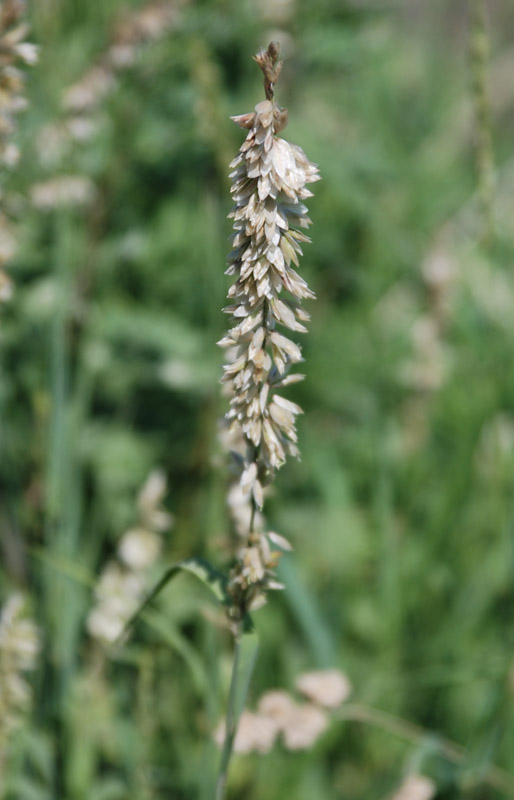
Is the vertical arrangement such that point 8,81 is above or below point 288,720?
above

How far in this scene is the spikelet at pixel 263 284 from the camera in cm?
91

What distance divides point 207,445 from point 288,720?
1.19 meters

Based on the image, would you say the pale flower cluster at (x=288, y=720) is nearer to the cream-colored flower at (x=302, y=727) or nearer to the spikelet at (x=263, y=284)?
the cream-colored flower at (x=302, y=727)

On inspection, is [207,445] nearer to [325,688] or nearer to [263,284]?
[325,688]

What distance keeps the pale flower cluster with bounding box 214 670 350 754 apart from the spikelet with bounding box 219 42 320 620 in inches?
21.4

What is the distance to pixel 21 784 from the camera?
178cm

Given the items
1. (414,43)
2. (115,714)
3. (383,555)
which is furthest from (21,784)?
(414,43)

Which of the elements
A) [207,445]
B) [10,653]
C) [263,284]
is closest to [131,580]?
[10,653]

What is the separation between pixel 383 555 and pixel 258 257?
173cm

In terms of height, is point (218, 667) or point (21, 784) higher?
point (218, 667)

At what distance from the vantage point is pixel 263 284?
0.94m

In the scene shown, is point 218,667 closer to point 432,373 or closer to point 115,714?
point 115,714

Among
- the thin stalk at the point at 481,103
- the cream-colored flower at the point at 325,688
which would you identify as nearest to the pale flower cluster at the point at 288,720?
the cream-colored flower at the point at 325,688

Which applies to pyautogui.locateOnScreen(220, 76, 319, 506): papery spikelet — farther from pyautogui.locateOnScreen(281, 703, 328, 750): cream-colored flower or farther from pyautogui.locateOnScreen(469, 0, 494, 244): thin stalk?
pyautogui.locateOnScreen(469, 0, 494, 244): thin stalk
